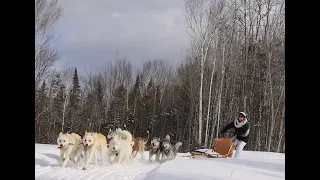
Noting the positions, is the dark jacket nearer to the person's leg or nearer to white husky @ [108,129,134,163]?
the person's leg

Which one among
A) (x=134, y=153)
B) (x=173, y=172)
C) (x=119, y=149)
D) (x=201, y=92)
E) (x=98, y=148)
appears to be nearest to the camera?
(x=173, y=172)

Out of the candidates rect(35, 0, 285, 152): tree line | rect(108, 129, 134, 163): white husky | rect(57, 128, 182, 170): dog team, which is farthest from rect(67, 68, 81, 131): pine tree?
rect(108, 129, 134, 163): white husky

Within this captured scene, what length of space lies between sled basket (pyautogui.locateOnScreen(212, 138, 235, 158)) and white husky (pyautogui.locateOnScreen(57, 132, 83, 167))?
10.7 feet

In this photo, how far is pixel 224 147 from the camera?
8.95 meters

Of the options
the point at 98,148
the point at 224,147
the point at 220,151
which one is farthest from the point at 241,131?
the point at 98,148

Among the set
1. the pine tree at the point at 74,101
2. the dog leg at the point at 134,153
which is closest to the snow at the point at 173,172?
the dog leg at the point at 134,153

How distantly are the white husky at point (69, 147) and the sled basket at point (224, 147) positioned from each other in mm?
3247

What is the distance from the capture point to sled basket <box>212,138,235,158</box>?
8.78 m

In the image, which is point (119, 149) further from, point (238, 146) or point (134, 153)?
point (238, 146)

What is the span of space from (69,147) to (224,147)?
11.9 feet

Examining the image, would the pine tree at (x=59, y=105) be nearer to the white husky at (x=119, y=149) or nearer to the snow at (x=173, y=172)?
the white husky at (x=119, y=149)
